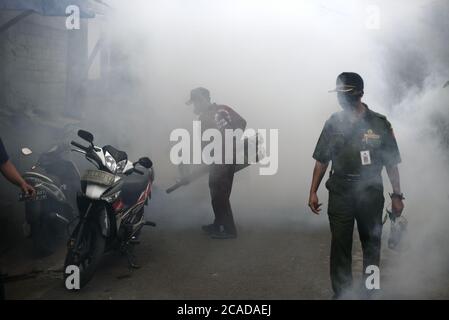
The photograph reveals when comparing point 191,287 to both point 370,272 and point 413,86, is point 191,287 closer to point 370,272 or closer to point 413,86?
point 370,272

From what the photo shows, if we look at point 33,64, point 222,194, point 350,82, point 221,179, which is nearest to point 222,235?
point 222,194

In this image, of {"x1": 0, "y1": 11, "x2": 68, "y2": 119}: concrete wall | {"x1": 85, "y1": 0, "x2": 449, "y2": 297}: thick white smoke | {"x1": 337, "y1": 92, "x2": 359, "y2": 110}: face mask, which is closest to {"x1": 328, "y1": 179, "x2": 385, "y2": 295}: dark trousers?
{"x1": 337, "y1": 92, "x2": 359, "y2": 110}: face mask

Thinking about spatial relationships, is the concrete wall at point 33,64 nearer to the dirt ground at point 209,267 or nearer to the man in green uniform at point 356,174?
the dirt ground at point 209,267

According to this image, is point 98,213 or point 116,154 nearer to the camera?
point 98,213

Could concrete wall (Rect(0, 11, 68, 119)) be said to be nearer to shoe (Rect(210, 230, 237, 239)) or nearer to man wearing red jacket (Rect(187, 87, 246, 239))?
man wearing red jacket (Rect(187, 87, 246, 239))

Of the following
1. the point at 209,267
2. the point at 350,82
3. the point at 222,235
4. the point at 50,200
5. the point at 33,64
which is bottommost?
the point at 209,267

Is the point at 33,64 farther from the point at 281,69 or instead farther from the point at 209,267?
the point at 209,267

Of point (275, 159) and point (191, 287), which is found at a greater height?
point (275, 159)

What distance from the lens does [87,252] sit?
4.60 metres

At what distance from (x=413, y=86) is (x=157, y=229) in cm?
424

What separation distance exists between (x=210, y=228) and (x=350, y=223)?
8.18 ft

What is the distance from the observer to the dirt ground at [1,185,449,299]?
450 centimetres

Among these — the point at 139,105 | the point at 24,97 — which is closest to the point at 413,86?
the point at 139,105

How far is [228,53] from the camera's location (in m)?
11.7
